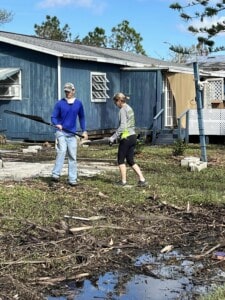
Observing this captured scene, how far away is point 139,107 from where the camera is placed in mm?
21953

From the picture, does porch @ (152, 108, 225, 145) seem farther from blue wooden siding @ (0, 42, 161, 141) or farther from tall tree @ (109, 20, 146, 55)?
tall tree @ (109, 20, 146, 55)

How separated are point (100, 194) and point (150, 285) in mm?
3790

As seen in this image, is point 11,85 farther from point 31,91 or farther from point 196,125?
point 196,125

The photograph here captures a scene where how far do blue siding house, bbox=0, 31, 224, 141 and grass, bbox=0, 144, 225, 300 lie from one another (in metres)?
7.45

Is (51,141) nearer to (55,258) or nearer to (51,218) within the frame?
(51,218)

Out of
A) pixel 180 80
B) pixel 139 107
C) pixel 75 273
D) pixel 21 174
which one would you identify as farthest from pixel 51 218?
pixel 180 80

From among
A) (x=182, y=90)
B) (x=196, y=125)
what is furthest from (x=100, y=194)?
(x=182, y=90)

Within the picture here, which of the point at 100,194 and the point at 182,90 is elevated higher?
the point at 182,90

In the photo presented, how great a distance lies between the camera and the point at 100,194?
8961 mm

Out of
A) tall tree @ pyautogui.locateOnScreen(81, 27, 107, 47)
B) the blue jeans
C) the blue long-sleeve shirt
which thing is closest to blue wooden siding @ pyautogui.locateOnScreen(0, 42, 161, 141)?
the blue long-sleeve shirt

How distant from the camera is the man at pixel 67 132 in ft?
31.9

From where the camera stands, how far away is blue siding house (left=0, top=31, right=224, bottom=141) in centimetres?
1900

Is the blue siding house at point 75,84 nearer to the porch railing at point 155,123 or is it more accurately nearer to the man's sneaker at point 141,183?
the porch railing at point 155,123

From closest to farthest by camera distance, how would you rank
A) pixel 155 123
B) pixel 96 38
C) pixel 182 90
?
pixel 155 123, pixel 182 90, pixel 96 38
